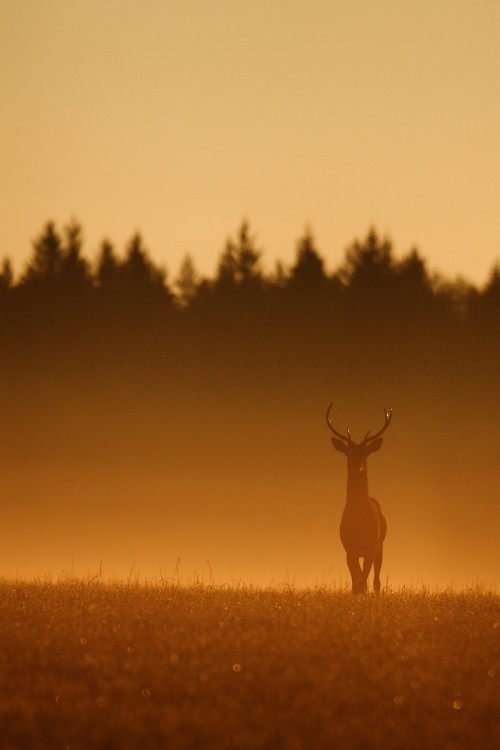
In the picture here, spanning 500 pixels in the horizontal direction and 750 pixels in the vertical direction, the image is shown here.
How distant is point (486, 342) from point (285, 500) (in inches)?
492

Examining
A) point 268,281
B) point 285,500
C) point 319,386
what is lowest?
point 285,500

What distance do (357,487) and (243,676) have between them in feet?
32.9

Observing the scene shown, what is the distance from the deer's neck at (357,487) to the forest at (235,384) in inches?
998

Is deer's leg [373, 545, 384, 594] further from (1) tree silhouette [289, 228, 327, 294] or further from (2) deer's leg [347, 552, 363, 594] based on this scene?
(1) tree silhouette [289, 228, 327, 294]

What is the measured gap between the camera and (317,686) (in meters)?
12.1

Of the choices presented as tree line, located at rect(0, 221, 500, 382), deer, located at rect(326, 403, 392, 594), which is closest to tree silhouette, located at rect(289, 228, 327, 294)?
tree line, located at rect(0, 221, 500, 382)

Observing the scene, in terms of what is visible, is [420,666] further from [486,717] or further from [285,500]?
[285,500]

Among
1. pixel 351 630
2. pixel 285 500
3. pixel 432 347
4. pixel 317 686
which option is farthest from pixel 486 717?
pixel 432 347

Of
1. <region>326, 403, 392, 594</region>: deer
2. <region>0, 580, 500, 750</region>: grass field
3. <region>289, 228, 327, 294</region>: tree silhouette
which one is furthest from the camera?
<region>289, 228, 327, 294</region>: tree silhouette

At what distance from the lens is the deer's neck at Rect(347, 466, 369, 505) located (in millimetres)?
22078

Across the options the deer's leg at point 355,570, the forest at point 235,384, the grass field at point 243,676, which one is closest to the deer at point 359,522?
the deer's leg at point 355,570

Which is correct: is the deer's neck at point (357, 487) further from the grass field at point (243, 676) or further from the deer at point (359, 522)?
the grass field at point (243, 676)

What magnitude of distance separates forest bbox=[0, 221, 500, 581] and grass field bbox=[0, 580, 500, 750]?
32.2m

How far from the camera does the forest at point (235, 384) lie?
4947 cm
